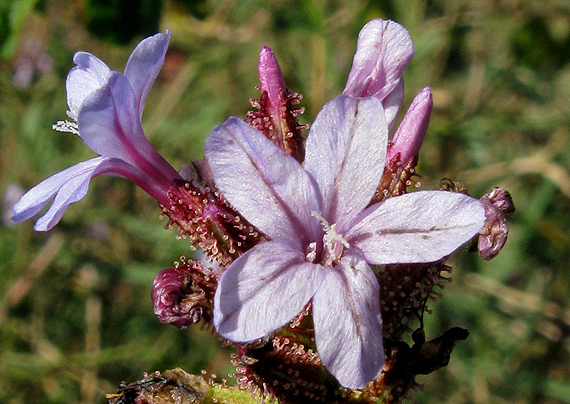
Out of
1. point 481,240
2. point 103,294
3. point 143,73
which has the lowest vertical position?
point 103,294

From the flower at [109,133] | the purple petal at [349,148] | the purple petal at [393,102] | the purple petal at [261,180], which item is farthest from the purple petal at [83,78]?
the purple petal at [393,102]

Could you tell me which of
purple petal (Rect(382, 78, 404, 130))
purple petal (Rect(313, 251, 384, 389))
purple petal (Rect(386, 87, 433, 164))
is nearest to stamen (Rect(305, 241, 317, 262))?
purple petal (Rect(313, 251, 384, 389))

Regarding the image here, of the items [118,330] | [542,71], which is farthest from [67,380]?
[542,71]

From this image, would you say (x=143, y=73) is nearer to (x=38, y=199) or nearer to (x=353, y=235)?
(x=38, y=199)

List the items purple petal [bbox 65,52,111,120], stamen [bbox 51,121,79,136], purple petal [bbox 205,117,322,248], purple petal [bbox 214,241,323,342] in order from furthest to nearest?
stamen [bbox 51,121,79,136]
purple petal [bbox 65,52,111,120]
purple petal [bbox 205,117,322,248]
purple petal [bbox 214,241,323,342]

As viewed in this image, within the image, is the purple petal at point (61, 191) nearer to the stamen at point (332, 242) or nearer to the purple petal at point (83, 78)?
the purple petal at point (83, 78)

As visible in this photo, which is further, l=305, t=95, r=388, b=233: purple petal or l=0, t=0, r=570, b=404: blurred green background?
l=0, t=0, r=570, b=404: blurred green background

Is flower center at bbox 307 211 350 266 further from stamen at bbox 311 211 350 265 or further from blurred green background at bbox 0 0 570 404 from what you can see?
blurred green background at bbox 0 0 570 404

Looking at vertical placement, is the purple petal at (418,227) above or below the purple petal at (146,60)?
below
